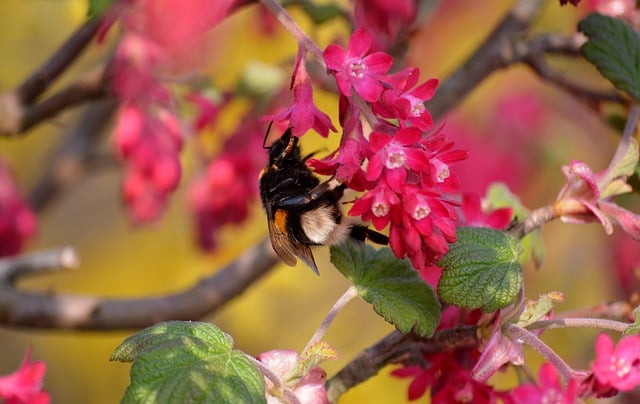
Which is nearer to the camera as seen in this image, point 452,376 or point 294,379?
point 294,379

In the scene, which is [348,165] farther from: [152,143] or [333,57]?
[152,143]

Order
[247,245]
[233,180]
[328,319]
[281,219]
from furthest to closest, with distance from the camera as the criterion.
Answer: [247,245], [233,180], [281,219], [328,319]

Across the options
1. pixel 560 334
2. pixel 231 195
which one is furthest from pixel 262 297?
pixel 231 195

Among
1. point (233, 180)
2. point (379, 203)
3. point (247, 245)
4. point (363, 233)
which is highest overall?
point (379, 203)

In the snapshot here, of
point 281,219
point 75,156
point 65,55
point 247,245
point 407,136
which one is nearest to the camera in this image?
point 407,136

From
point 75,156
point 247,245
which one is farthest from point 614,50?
point 247,245
